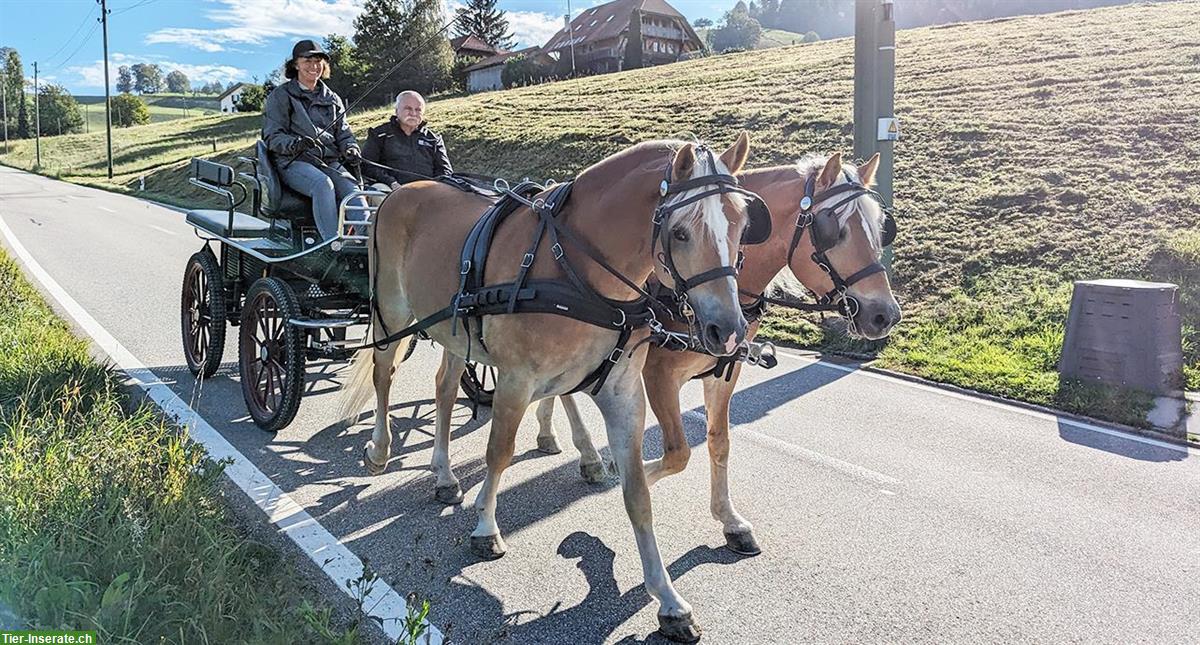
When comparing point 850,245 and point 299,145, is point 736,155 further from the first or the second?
point 299,145

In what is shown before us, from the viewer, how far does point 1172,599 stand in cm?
351

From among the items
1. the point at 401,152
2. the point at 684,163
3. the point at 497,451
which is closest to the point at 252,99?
the point at 401,152

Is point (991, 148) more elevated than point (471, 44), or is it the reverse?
point (471, 44)

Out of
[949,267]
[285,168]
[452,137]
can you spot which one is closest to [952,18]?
[452,137]

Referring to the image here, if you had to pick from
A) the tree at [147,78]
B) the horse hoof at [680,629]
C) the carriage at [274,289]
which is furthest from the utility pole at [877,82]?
the tree at [147,78]

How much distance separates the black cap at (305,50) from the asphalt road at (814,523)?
2.70 m

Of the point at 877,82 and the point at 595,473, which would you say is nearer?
the point at 595,473

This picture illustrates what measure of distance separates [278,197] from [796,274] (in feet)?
13.7

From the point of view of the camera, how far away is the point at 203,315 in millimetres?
6867

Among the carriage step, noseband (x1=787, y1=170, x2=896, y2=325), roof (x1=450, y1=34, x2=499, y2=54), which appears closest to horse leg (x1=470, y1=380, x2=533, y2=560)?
noseband (x1=787, y1=170, x2=896, y2=325)

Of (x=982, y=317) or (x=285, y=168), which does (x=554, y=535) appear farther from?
(x=982, y=317)

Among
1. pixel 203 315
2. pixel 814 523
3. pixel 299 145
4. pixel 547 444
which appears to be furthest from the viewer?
pixel 203 315

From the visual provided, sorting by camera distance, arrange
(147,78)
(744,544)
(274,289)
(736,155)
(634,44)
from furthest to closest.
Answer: (147,78) < (634,44) < (274,289) < (744,544) < (736,155)

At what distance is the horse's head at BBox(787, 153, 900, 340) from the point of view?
3809mm
